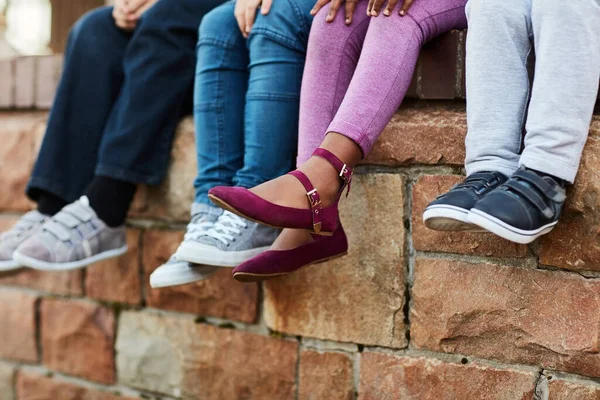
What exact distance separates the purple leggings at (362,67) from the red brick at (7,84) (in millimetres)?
1285

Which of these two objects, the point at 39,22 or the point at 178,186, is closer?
the point at 178,186

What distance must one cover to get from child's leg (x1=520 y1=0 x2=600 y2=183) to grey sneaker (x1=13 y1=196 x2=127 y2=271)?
108 centimetres

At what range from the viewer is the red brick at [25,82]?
2.24 metres

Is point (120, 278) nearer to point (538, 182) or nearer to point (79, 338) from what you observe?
point (79, 338)

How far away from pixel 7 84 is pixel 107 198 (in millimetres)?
807

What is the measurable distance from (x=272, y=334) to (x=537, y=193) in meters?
0.85

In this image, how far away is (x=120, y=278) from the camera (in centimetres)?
204

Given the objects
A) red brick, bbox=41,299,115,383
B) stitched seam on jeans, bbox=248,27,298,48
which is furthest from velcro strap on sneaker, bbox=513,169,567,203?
red brick, bbox=41,299,115,383

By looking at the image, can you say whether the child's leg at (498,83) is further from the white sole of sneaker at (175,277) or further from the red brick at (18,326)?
the red brick at (18,326)

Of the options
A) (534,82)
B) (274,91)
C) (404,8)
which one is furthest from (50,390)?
(534,82)

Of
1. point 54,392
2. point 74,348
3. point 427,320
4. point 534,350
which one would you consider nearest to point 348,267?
point 427,320

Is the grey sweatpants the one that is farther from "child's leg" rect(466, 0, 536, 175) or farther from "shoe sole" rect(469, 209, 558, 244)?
"shoe sole" rect(469, 209, 558, 244)

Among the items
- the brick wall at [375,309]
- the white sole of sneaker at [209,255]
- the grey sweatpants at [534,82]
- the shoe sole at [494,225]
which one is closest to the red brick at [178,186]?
the brick wall at [375,309]

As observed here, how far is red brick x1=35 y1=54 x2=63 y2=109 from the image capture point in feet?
7.17
